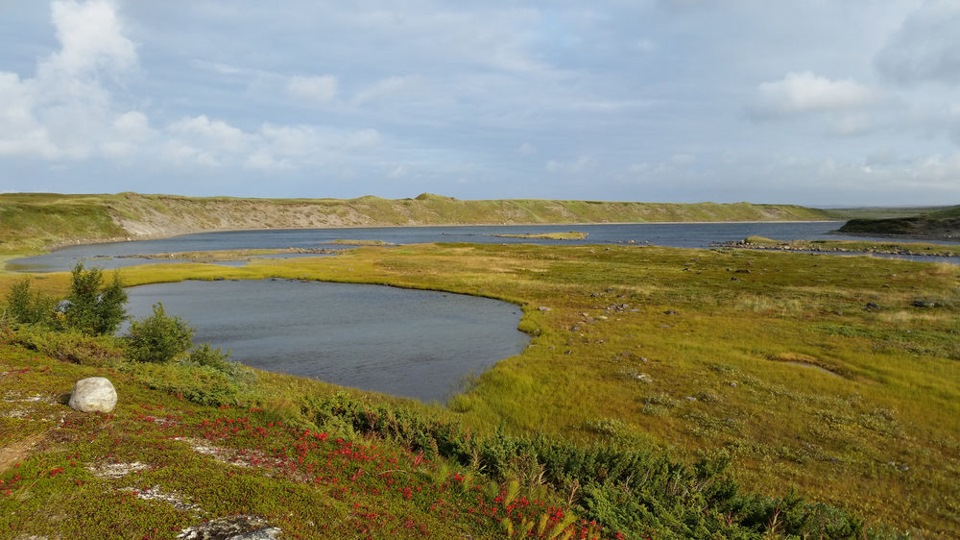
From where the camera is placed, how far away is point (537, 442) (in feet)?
49.7

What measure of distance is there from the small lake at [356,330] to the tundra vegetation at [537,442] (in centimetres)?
290

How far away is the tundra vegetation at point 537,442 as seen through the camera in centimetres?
977

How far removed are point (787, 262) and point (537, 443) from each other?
91.3 metres

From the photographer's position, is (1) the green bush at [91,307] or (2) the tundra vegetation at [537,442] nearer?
(2) the tundra vegetation at [537,442]

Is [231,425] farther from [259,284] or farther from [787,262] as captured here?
[787,262]

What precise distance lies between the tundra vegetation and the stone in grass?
0.45 meters

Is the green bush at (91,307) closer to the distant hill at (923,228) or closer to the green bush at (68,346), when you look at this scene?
the green bush at (68,346)

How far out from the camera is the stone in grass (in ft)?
42.4

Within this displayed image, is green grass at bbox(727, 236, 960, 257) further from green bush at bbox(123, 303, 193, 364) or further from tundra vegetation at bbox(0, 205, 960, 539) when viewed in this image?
green bush at bbox(123, 303, 193, 364)

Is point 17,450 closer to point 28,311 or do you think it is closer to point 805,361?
point 28,311

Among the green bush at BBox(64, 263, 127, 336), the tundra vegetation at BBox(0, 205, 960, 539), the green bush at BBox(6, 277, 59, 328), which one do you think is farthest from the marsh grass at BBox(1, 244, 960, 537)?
the green bush at BBox(6, 277, 59, 328)

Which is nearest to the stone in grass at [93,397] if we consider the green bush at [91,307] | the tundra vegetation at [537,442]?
the tundra vegetation at [537,442]

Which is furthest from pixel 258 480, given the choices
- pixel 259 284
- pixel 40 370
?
pixel 259 284

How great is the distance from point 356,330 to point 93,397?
26262 mm
